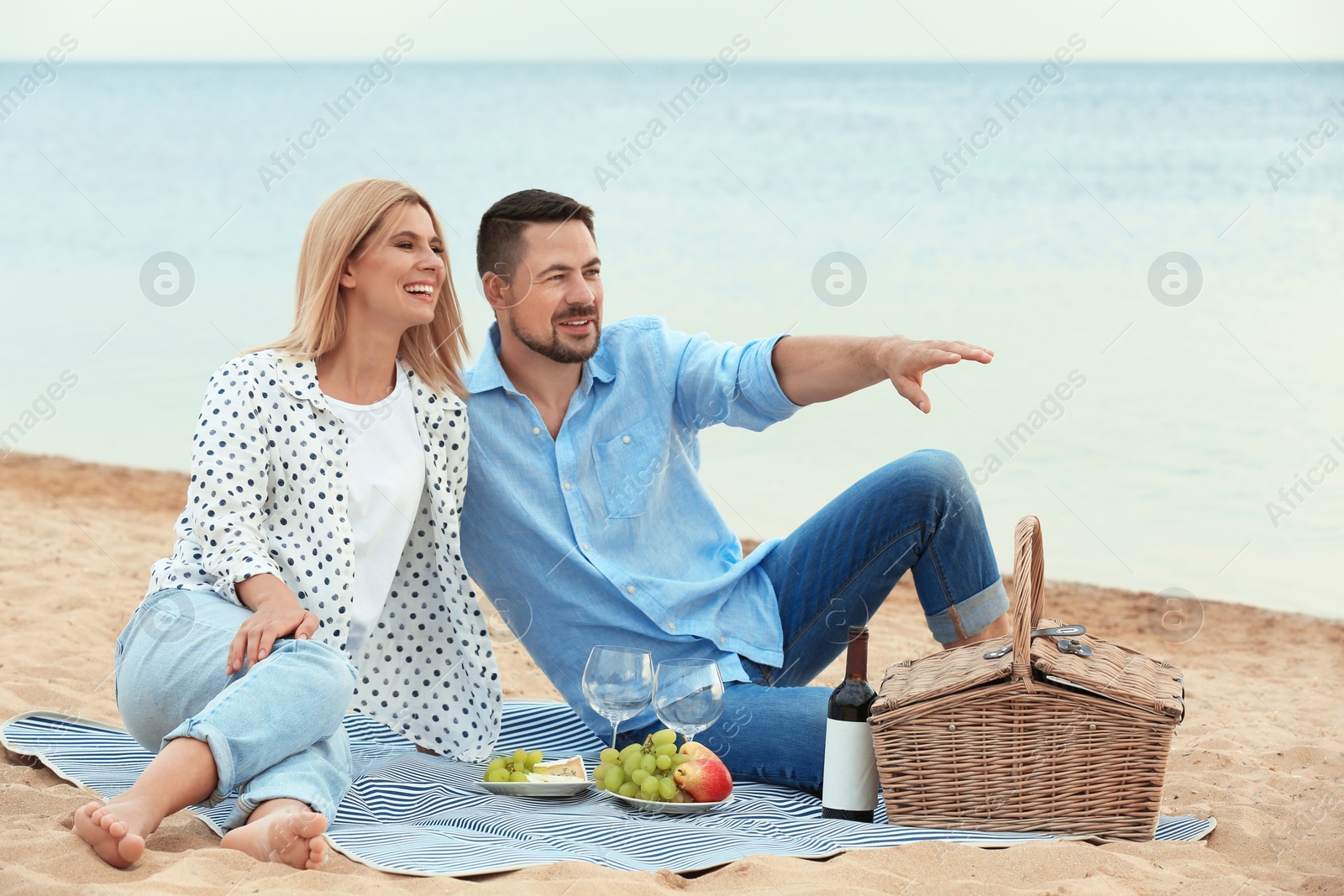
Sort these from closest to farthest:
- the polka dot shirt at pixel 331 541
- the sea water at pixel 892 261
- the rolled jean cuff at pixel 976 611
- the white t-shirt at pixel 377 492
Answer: the polka dot shirt at pixel 331 541, the white t-shirt at pixel 377 492, the rolled jean cuff at pixel 976 611, the sea water at pixel 892 261

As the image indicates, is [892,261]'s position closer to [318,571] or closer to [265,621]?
[318,571]

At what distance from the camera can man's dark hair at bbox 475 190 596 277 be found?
3707 millimetres

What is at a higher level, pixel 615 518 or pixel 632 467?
pixel 632 467

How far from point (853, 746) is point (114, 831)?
5.83ft

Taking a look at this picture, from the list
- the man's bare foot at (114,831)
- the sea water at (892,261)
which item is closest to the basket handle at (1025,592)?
the man's bare foot at (114,831)

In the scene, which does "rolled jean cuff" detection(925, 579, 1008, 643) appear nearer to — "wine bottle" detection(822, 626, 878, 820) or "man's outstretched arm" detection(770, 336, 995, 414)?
"wine bottle" detection(822, 626, 878, 820)

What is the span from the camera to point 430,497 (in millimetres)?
3424

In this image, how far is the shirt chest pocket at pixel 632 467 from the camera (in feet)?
12.0

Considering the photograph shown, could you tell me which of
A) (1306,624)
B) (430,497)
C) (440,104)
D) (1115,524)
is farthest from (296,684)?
(440,104)

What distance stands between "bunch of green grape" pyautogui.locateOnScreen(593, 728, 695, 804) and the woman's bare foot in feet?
3.00

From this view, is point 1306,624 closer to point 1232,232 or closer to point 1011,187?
point 1232,232

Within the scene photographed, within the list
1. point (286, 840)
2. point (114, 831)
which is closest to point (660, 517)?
point (286, 840)

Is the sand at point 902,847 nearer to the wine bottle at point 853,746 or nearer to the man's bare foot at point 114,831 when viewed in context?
the man's bare foot at point 114,831

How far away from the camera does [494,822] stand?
3109 millimetres
